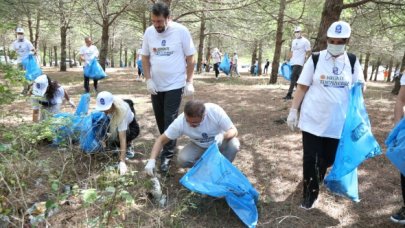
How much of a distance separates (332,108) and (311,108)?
0.15 metres

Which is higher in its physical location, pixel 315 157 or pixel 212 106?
pixel 212 106

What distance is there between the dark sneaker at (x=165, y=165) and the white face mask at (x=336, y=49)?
1824 mm

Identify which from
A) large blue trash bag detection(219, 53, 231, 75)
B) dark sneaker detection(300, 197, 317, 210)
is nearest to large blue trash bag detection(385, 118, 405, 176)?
dark sneaker detection(300, 197, 317, 210)

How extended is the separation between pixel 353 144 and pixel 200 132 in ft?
4.12

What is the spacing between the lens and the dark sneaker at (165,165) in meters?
3.46

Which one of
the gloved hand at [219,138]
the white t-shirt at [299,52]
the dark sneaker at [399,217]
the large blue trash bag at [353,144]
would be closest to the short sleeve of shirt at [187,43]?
the gloved hand at [219,138]

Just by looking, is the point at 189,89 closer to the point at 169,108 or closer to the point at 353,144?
the point at 169,108

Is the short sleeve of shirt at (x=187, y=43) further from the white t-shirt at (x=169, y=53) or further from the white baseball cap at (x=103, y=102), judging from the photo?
the white baseball cap at (x=103, y=102)

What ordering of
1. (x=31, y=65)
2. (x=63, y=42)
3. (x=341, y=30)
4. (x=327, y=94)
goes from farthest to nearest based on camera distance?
(x=63, y=42) → (x=31, y=65) → (x=327, y=94) → (x=341, y=30)

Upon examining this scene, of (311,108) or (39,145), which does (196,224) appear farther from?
(39,145)

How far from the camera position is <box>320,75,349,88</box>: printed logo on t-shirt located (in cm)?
269

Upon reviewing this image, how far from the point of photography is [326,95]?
271cm

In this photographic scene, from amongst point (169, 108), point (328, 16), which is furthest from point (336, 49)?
point (328, 16)

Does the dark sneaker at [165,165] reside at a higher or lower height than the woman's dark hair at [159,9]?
lower
